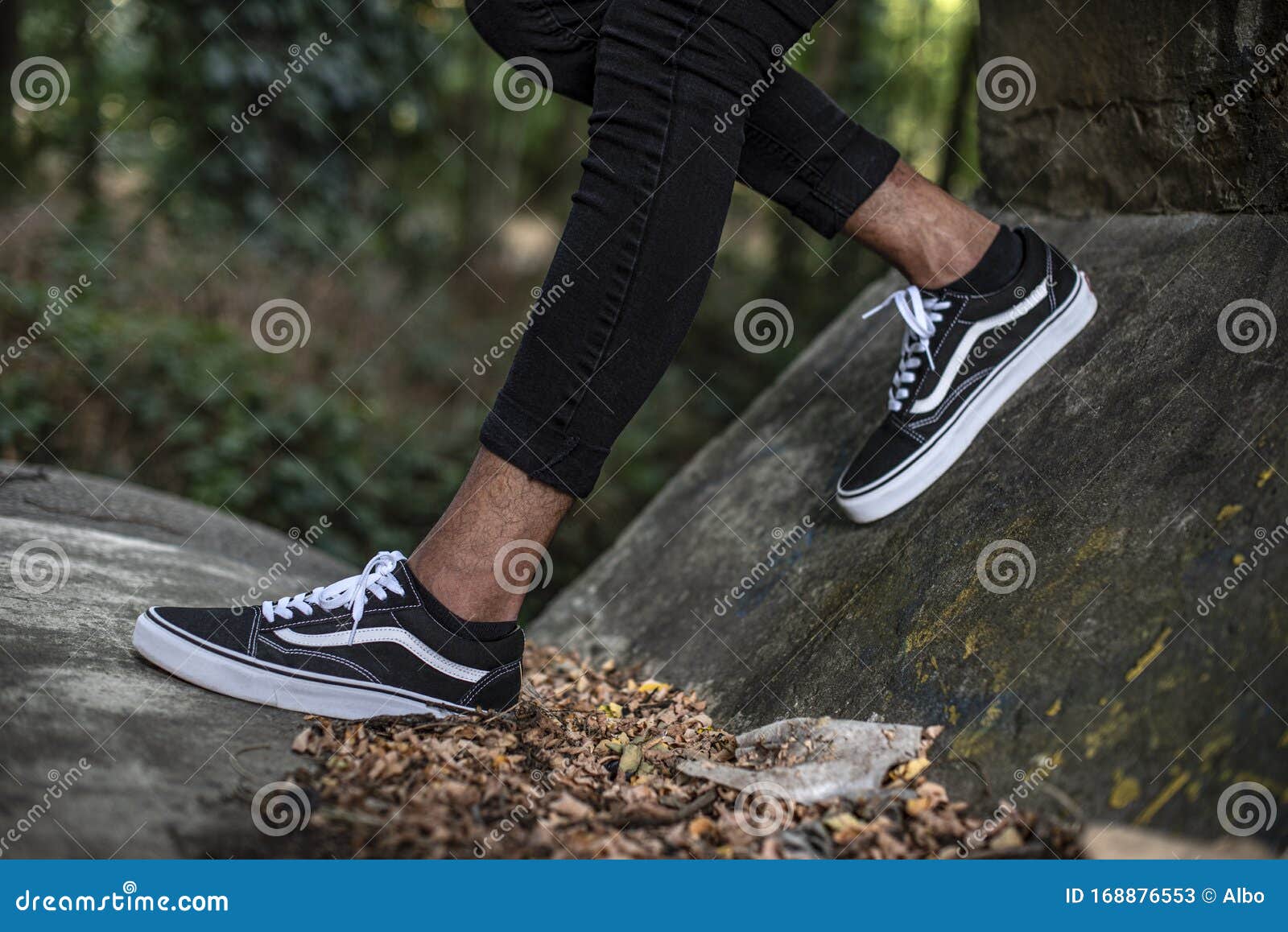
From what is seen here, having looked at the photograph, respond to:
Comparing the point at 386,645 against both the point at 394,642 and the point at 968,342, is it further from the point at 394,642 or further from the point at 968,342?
the point at 968,342

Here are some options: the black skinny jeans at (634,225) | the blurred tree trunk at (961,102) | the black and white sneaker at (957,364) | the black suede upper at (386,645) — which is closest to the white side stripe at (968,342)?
the black and white sneaker at (957,364)

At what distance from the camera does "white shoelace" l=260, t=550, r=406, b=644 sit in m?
1.49

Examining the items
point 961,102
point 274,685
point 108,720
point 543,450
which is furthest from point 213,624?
point 961,102

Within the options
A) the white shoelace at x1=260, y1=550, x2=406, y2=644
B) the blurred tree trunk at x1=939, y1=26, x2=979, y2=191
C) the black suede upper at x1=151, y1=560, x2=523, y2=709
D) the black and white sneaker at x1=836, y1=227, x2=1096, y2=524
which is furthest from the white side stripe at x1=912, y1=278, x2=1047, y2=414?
the blurred tree trunk at x1=939, y1=26, x2=979, y2=191

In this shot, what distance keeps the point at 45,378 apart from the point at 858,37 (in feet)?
23.1

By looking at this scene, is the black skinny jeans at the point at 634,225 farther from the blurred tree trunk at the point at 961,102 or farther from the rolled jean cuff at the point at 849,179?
the blurred tree trunk at the point at 961,102

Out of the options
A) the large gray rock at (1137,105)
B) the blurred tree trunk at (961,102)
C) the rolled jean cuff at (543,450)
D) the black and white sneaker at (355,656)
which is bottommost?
the black and white sneaker at (355,656)

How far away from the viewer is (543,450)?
1.40 m

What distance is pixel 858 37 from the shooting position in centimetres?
816

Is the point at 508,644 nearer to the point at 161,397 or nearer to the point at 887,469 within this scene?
the point at 887,469

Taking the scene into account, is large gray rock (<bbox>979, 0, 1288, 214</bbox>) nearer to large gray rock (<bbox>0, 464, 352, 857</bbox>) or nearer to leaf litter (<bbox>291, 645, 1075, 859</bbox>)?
leaf litter (<bbox>291, 645, 1075, 859</bbox>)

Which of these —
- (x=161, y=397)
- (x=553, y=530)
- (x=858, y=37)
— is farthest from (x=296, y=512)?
(x=858, y=37)

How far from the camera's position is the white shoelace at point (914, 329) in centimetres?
178

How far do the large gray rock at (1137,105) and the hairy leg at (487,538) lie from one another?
1.43 meters
